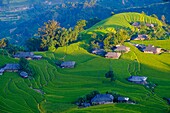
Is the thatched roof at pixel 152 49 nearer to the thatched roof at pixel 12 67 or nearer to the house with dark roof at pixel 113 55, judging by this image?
the house with dark roof at pixel 113 55

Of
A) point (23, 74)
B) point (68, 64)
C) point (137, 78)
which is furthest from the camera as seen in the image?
point (68, 64)

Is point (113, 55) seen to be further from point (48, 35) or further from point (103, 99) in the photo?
point (103, 99)

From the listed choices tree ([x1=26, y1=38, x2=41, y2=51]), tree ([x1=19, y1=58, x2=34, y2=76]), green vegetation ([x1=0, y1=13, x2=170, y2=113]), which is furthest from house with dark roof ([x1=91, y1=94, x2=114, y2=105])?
tree ([x1=26, y1=38, x2=41, y2=51])

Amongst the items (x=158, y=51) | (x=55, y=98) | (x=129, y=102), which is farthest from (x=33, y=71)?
(x=158, y=51)

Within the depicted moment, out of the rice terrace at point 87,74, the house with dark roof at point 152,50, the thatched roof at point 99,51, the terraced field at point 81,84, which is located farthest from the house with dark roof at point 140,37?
the thatched roof at point 99,51

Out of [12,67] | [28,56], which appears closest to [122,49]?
[28,56]

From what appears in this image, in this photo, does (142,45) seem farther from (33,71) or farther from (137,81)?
(33,71)

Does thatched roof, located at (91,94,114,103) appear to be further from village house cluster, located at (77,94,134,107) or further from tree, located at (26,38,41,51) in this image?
tree, located at (26,38,41,51)
